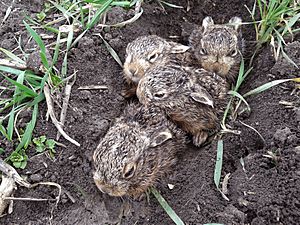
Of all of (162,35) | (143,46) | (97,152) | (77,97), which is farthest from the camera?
(162,35)

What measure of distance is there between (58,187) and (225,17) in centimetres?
318

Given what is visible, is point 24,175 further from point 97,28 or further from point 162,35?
point 162,35

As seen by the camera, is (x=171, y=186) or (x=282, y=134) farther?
(x=171, y=186)

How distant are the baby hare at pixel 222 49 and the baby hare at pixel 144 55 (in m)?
0.23

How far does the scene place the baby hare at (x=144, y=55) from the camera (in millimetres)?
5297

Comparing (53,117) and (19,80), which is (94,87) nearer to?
(53,117)

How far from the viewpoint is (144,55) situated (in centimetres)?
534

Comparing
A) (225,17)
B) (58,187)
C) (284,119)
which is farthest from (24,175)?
(225,17)

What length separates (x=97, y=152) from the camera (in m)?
4.46

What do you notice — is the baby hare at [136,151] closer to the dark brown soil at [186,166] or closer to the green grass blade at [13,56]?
the dark brown soil at [186,166]

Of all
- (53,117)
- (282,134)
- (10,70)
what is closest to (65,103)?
(53,117)

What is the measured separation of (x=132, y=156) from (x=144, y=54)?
134 centimetres

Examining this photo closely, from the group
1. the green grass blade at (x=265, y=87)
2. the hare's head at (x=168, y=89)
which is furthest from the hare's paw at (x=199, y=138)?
the green grass blade at (x=265, y=87)

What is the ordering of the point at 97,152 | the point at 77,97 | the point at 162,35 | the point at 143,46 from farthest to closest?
1. the point at 162,35
2. the point at 143,46
3. the point at 77,97
4. the point at 97,152
